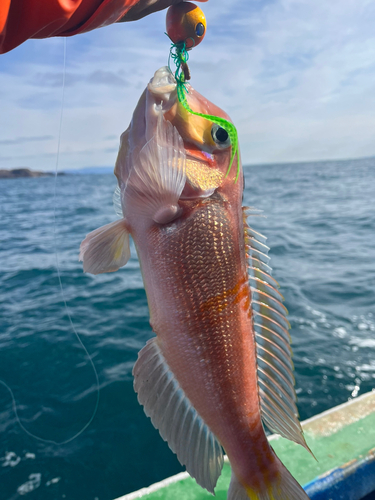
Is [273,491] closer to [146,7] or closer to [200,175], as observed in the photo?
[200,175]

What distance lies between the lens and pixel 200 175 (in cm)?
130

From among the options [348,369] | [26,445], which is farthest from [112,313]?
[348,369]

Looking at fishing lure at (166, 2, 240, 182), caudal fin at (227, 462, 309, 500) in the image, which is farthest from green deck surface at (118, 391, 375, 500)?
fishing lure at (166, 2, 240, 182)

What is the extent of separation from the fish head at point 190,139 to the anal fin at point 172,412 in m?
0.62

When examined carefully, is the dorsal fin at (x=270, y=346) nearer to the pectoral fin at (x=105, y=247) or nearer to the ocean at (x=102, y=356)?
the pectoral fin at (x=105, y=247)

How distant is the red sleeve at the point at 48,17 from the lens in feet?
3.74

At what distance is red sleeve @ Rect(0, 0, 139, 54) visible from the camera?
1.14 metres

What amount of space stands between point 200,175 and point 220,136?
0.67 ft

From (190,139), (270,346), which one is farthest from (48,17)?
(270,346)

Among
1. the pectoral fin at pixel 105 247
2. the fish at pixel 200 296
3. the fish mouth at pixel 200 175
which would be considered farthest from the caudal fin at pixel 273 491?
the fish mouth at pixel 200 175

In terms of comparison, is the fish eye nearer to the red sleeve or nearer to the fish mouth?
the fish mouth

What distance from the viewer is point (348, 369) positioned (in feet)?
14.4

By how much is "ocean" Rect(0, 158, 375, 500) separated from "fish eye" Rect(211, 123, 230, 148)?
1443 mm

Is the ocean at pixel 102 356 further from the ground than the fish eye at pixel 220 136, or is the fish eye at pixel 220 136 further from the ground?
the fish eye at pixel 220 136
